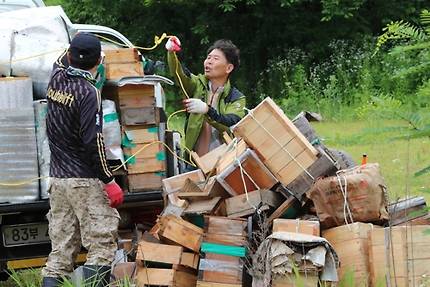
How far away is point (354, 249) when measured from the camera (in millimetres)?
6906

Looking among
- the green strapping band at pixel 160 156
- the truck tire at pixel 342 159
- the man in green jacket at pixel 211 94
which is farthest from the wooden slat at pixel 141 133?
the truck tire at pixel 342 159

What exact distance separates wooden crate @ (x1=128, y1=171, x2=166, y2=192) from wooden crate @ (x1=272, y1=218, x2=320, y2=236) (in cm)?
130

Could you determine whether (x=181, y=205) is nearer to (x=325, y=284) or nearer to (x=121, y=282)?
(x=121, y=282)

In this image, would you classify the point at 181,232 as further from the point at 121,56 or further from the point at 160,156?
the point at 121,56

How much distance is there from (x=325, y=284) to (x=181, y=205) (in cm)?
143

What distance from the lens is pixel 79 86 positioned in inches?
272

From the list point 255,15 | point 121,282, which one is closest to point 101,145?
point 121,282

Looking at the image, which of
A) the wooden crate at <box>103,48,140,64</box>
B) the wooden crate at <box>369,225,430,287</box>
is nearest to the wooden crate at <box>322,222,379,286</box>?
the wooden crate at <box>369,225,430,287</box>

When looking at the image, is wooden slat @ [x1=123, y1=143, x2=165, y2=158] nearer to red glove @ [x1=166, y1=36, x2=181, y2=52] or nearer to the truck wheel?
red glove @ [x1=166, y1=36, x2=181, y2=52]

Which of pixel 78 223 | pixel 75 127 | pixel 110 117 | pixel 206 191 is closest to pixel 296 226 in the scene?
pixel 206 191

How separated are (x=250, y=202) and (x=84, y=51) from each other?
4.79ft

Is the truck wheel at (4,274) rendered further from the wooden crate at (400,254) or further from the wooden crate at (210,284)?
the wooden crate at (400,254)

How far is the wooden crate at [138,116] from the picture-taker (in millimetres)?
7824

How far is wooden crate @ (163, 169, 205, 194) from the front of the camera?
780 centimetres
